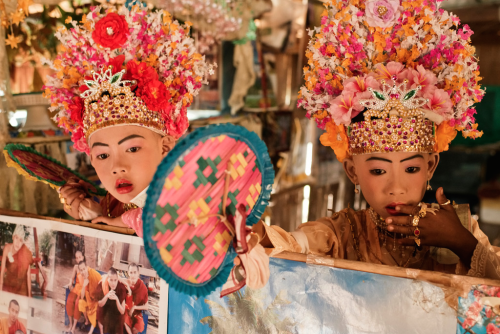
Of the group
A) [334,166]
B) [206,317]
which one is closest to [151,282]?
[206,317]

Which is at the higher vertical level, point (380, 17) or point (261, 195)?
point (380, 17)

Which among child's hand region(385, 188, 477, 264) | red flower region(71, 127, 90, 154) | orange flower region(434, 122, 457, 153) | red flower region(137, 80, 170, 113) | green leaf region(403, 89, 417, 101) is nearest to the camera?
child's hand region(385, 188, 477, 264)

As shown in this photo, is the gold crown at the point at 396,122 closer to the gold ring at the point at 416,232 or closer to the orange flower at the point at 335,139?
the orange flower at the point at 335,139

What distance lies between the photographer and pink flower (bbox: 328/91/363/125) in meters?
1.16

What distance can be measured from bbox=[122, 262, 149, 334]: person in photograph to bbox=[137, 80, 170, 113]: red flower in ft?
1.74

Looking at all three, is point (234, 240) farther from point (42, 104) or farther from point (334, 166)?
point (334, 166)

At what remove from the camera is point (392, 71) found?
3.74 ft

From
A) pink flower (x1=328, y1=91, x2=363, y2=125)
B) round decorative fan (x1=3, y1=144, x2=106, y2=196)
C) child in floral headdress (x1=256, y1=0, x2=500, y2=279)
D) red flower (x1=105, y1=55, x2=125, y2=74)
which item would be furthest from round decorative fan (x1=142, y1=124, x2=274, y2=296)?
round decorative fan (x1=3, y1=144, x2=106, y2=196)

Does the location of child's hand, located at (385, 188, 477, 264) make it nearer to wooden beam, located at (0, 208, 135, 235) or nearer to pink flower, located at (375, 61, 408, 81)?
pink flower, located at (375, 61, 408, 81)

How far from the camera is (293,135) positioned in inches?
159

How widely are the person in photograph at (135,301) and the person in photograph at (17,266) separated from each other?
42cm

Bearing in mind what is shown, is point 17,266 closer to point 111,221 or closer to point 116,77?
point 111,221

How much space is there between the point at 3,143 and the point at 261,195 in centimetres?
165

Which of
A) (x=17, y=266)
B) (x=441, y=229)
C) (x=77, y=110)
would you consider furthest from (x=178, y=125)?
(x=441, y=229)
